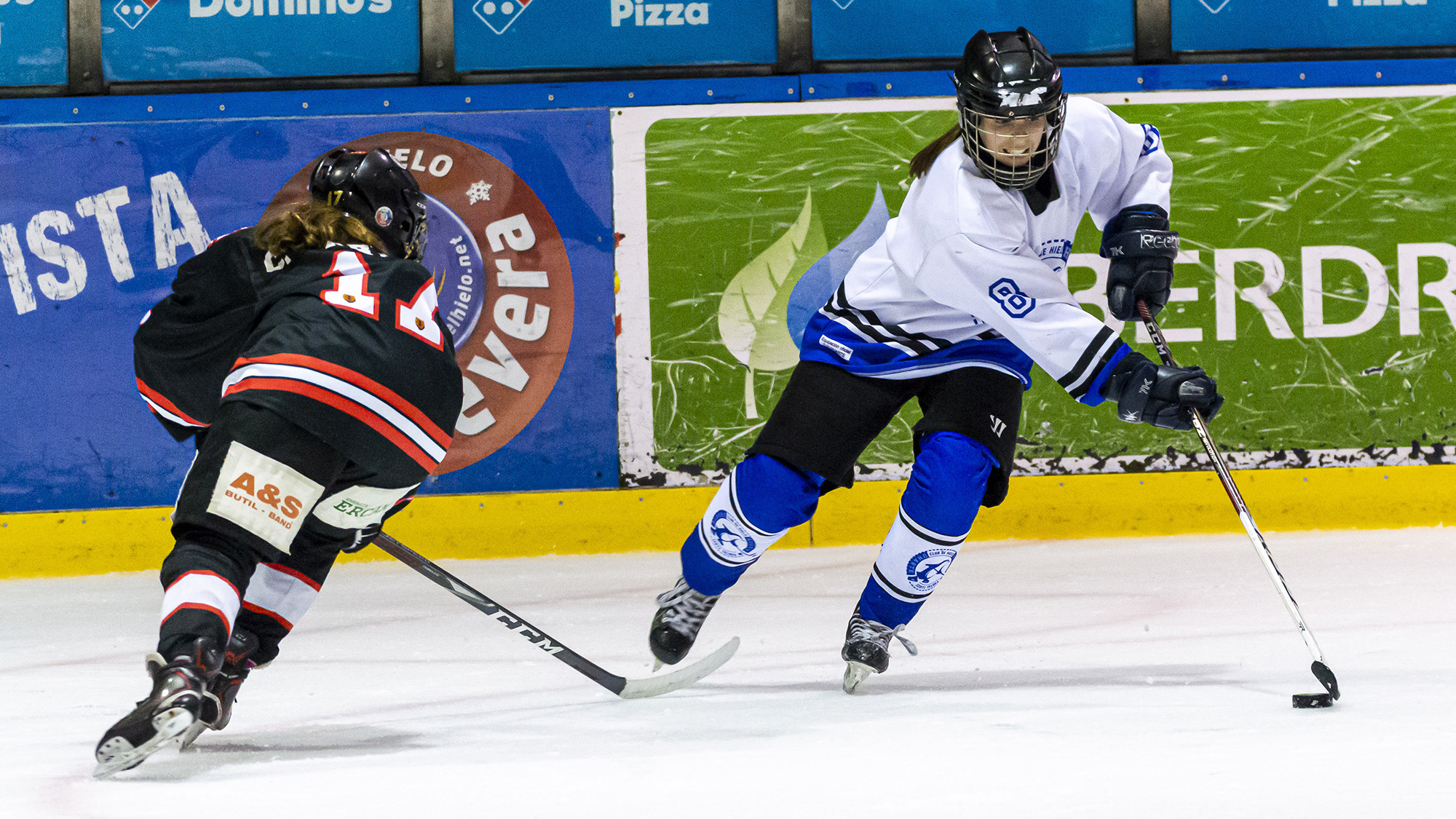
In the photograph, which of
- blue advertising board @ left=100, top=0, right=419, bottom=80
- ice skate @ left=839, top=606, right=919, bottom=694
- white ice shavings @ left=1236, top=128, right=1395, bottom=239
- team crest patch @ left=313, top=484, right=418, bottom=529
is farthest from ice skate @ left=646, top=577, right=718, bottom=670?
white ice shavings @ left=1236, top=128, right=1395, bottom=239

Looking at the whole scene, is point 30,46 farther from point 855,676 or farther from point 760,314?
point 855,676

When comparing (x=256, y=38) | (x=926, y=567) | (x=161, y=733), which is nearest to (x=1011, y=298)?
(x=926, y=567)

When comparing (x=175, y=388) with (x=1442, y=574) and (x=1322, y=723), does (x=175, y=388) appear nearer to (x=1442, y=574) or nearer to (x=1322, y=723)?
(x=1322, y=723)

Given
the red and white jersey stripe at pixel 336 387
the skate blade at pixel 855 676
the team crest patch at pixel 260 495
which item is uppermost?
the red and white jersey stripe at pixel 336 387

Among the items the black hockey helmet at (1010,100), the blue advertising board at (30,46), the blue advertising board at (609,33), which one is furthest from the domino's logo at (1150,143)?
the blue advertising board at (30,46)

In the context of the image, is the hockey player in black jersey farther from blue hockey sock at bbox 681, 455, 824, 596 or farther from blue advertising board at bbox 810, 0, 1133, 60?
blue advertising board at bbox 810, 0, 1133, 60

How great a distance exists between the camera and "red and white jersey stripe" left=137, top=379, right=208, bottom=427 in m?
1.99

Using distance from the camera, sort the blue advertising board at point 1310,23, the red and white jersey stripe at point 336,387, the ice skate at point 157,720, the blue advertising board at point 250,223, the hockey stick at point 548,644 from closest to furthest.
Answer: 1. the ice skate at point 157,720
2. the red and white jersey stripe at point 336,387
3. the hockey stick at point 548,644
4. the blue advertising board at point 250,223
5. the blue advertising board at point 1310,23

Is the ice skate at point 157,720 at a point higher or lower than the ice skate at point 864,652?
higher

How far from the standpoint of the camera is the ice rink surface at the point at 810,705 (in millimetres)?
1580

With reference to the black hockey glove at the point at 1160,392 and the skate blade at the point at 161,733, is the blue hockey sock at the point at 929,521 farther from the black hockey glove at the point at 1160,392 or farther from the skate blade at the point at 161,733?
the skate blade at the point at 161,733

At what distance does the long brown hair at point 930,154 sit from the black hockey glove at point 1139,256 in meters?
0.32

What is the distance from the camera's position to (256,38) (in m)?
4.20

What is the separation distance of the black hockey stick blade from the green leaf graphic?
2.38 meters
